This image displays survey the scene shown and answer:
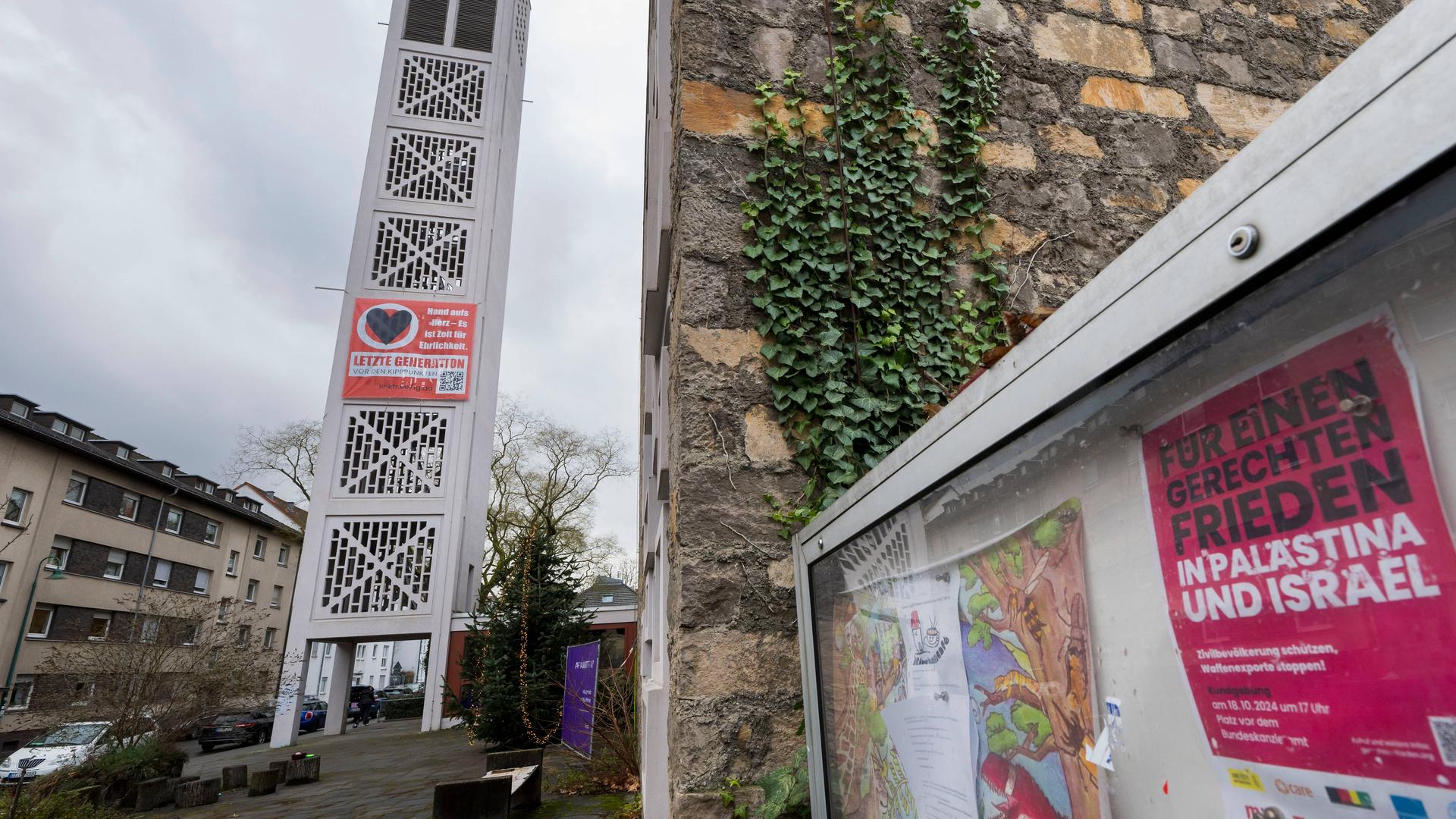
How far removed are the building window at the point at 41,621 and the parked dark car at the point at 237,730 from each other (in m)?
5.66

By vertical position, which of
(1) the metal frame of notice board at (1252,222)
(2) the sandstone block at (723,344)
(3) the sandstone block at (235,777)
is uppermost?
(2) the sandstone block at (723,344)

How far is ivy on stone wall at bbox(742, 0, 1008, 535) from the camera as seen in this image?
8.29 ft

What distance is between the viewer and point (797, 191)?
2736mm

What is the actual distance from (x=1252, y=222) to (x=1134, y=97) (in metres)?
3.06

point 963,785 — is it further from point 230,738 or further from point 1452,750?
point 230,738

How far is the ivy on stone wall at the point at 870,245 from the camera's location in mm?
2527

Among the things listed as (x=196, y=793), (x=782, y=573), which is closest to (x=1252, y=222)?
(x=782, y=573)

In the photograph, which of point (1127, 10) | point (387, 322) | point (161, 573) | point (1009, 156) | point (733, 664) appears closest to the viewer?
point (733, 664)

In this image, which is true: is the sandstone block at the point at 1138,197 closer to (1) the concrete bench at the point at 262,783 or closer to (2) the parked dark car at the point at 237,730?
(1) the concrete bench at the point at 262,783

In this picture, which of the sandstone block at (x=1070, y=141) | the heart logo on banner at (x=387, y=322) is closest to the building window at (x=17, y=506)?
the heart logo on banner at (x=387, y=322)

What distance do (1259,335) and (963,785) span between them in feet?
2.58

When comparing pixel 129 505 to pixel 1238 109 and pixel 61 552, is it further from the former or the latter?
pixel 1238 109

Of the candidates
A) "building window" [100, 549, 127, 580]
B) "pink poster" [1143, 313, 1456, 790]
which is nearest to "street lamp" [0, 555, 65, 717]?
"building window" [100, 549, 127, 580]

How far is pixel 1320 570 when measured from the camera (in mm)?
638
